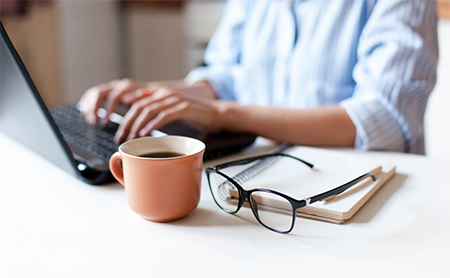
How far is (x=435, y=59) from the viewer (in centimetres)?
86

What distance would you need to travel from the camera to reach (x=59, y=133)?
0.57 m

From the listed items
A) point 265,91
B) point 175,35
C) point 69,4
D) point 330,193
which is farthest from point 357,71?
point 69,4

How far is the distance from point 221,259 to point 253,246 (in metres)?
0.04

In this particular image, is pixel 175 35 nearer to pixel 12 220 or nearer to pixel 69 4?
pixel 69 4

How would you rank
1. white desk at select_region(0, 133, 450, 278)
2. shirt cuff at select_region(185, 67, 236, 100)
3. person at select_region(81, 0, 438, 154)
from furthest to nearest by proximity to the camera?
shirt cuff at select_region(185, 67, 236, 100)
person at select_region(81, 0, 438, 154)
white desk at select_region(0, 133, 450, 278)

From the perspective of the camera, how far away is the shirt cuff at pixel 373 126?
2.57ft

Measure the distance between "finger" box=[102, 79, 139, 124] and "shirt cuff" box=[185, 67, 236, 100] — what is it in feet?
0.77

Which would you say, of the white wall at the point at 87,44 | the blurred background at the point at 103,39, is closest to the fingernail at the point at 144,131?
the blurred background at the point at 103,39

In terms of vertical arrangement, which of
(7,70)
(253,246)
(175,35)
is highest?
(7,70)

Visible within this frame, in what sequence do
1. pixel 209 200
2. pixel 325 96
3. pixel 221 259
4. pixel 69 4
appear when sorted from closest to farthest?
pixel 221 259 < pixel 209 200 < pixel 325 96 < pixel 69 4

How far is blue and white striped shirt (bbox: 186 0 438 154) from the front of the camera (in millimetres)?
817

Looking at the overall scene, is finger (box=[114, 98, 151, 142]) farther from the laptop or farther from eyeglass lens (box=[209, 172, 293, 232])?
eyeglass lens (box=[209, 172, 293, 232])

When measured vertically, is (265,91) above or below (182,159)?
below

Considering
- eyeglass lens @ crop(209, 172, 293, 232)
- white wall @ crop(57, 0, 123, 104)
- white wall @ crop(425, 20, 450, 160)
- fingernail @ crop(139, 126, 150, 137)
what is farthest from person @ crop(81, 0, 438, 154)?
white wall @ crop(57, 0, 123, 104)
